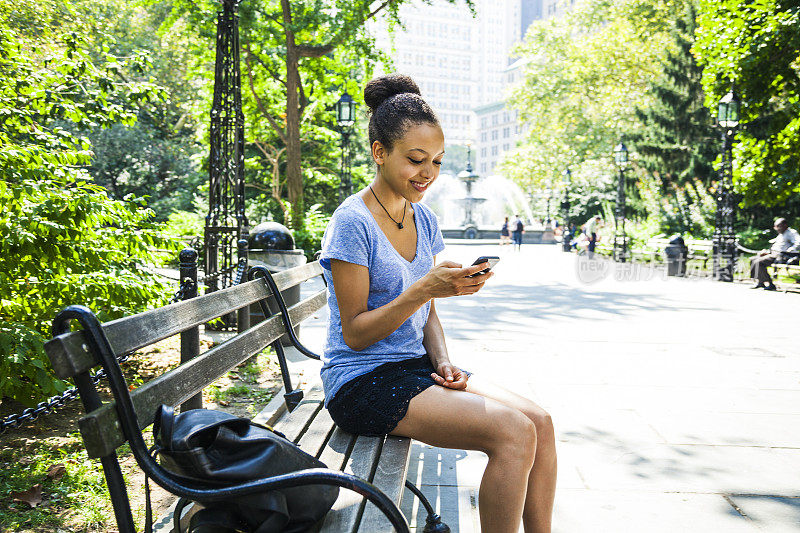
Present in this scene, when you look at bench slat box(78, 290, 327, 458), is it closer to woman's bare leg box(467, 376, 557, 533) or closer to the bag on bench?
the bag on bench

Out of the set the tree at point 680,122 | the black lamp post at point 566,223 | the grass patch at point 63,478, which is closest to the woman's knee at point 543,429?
the grass patch at point 63,478

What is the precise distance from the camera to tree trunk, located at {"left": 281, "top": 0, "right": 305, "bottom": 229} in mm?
17000

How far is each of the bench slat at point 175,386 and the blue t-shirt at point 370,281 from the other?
380 millimetres

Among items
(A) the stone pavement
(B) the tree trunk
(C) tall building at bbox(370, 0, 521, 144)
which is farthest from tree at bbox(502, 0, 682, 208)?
(C) tall building at bbox(370, 0, 521, 144)

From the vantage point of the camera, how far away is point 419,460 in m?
3.88

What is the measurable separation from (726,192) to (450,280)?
1842 cm

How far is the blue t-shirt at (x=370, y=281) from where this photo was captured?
2436 millimetres

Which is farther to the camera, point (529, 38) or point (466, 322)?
point (529, 38)

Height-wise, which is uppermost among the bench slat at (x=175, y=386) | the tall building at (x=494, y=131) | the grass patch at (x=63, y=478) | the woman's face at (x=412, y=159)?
the tall building at (x=494, y=131)

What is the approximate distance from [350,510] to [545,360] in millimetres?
5004

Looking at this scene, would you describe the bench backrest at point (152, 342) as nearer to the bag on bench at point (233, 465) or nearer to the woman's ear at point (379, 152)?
the bag on bench at point (233, 465)

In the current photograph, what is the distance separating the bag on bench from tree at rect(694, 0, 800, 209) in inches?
571

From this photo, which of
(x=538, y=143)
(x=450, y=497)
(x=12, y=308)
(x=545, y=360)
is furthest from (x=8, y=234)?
(x=538, y=143)

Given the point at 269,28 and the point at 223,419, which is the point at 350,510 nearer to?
the point at 223,419
